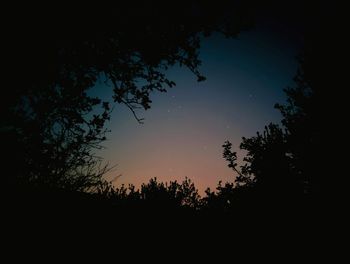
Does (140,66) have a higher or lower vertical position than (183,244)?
higher

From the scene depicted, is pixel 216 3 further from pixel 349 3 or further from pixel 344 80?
pixel 349 3

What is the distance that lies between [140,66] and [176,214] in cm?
777

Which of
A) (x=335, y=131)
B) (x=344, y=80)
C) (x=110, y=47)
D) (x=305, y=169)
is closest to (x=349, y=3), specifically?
(x=344, y=80)

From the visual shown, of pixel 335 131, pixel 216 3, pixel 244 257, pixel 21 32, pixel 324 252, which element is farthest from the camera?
pixel 335 131

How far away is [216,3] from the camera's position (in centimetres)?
552

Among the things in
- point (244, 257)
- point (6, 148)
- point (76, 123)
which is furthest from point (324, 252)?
point (6, 148)

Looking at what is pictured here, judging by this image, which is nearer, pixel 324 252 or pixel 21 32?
pixel 21 32

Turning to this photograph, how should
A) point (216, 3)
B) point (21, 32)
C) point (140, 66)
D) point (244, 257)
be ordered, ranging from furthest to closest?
point (244, 257) < point (140, 66) < point (216, 3) < point (21, 32)

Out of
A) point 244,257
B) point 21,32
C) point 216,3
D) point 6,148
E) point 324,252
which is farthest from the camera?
point 244,257

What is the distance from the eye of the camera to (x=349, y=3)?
11820mm

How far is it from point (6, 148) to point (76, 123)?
6.00 feet

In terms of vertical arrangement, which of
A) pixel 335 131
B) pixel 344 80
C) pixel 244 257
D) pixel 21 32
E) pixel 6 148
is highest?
pixel 344 80

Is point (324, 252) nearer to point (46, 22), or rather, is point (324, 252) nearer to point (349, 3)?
point (46, 22)

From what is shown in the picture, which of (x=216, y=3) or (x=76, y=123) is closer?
(x=216, y=3)
